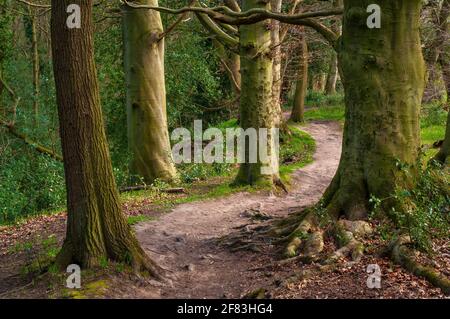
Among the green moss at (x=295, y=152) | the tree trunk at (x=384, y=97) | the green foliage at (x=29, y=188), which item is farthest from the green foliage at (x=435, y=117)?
the tree trunk at (x=384, y=97)

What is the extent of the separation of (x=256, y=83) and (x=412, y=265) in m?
8.15

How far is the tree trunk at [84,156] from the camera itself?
6414 millimetres

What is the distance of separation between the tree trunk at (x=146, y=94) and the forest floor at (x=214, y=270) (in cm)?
318

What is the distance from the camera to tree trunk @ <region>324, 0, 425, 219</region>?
24.4ft

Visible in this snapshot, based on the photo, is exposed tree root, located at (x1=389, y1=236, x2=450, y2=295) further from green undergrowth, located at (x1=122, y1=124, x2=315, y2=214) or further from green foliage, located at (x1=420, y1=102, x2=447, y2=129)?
green foliage, located at (x1=420, y1=102, x2=447, y2=129)

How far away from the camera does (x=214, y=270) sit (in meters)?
7.91

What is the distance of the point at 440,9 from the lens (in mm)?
21531

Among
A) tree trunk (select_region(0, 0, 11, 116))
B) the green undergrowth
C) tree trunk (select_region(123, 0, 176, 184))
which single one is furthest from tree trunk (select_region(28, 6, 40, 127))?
the green undergrowth

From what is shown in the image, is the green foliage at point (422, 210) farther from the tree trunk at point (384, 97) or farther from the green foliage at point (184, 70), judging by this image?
the green foliage at point (184, 70)

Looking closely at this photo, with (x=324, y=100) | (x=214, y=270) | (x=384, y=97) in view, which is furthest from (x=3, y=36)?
(x=324, y=100)

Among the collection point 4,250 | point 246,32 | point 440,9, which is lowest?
point 4,250

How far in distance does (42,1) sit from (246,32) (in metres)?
12.6
